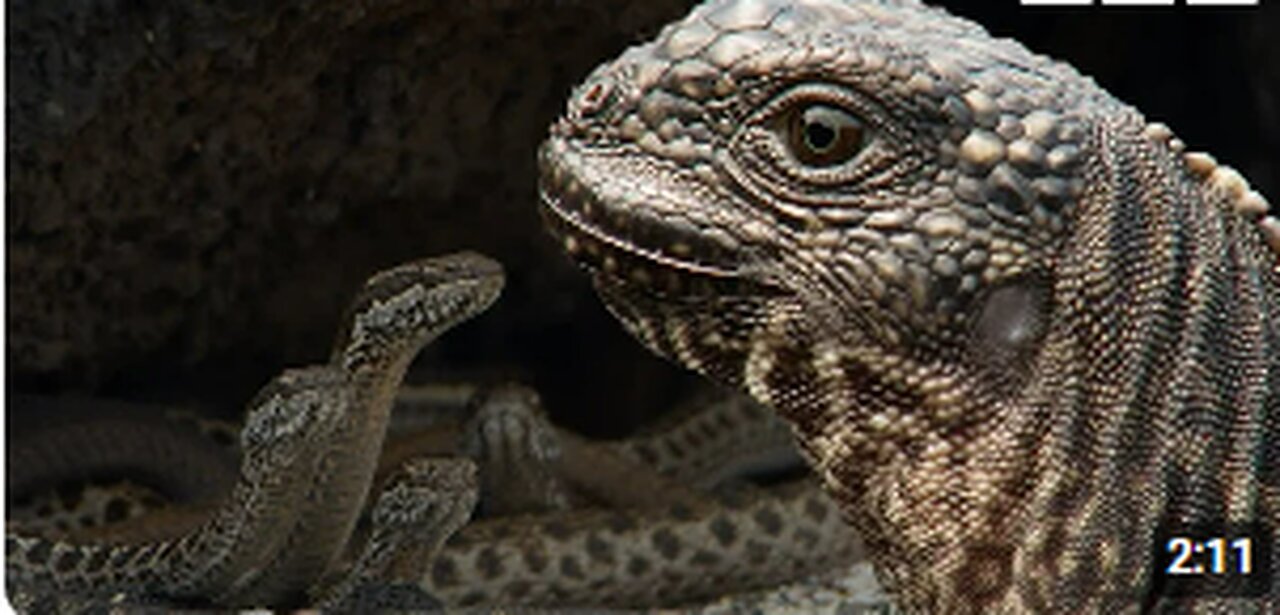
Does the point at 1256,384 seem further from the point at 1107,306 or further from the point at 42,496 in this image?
the point at 42,496

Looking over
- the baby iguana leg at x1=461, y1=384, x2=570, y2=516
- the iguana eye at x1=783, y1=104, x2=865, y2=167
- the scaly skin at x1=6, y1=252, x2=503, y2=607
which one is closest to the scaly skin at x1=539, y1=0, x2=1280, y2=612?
the iguana eye at x1=783, y1=104, x2=865, y2=167

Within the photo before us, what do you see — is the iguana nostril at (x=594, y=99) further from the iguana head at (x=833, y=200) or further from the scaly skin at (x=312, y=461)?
the scaly skin at (x=312, y=461)

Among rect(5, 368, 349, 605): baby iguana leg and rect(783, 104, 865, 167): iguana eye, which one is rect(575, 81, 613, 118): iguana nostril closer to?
rect(783, 104, 865, 167): iguana eye

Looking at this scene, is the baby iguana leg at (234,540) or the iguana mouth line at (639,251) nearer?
the iguana mouth line at (639,251)

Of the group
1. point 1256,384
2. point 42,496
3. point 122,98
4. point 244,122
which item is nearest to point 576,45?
point 244,122

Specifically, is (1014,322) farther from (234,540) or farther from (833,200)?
(234,540)

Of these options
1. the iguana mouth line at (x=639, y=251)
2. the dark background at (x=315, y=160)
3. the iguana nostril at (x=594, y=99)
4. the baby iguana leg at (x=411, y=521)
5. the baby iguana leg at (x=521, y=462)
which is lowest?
the baby iguana leg at (x=521, y=462)
